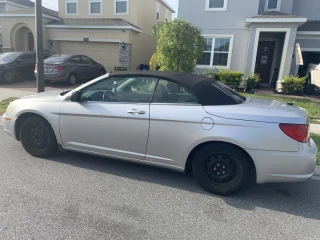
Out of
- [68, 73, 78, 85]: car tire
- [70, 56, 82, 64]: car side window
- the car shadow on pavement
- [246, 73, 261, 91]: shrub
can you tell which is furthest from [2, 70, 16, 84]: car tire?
[246, 73, 261, 91]: shrub

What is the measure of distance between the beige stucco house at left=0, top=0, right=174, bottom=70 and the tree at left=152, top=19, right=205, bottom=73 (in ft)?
17.3

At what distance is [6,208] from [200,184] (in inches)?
A: 91.0

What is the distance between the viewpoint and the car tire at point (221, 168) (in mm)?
3059

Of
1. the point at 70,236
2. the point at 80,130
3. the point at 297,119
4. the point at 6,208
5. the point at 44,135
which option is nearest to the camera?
the point at 70,236

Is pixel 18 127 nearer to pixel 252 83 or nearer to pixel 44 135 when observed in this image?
pixel 44 135

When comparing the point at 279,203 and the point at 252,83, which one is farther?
the point at 252,83

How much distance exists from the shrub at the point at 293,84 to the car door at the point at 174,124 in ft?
31.8

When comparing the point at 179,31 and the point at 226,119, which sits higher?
the point at 179,31

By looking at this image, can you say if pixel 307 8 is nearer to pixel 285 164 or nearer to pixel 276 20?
pixel 276 20

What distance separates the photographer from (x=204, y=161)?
10.5 ft

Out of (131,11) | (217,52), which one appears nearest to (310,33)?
(217,52)

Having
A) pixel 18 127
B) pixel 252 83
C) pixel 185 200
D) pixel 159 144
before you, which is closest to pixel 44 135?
pixel 18 127

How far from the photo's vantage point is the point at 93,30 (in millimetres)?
14969

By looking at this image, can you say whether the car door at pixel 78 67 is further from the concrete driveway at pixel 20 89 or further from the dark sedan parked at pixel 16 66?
the dark sedan parked at pixel 16 66
